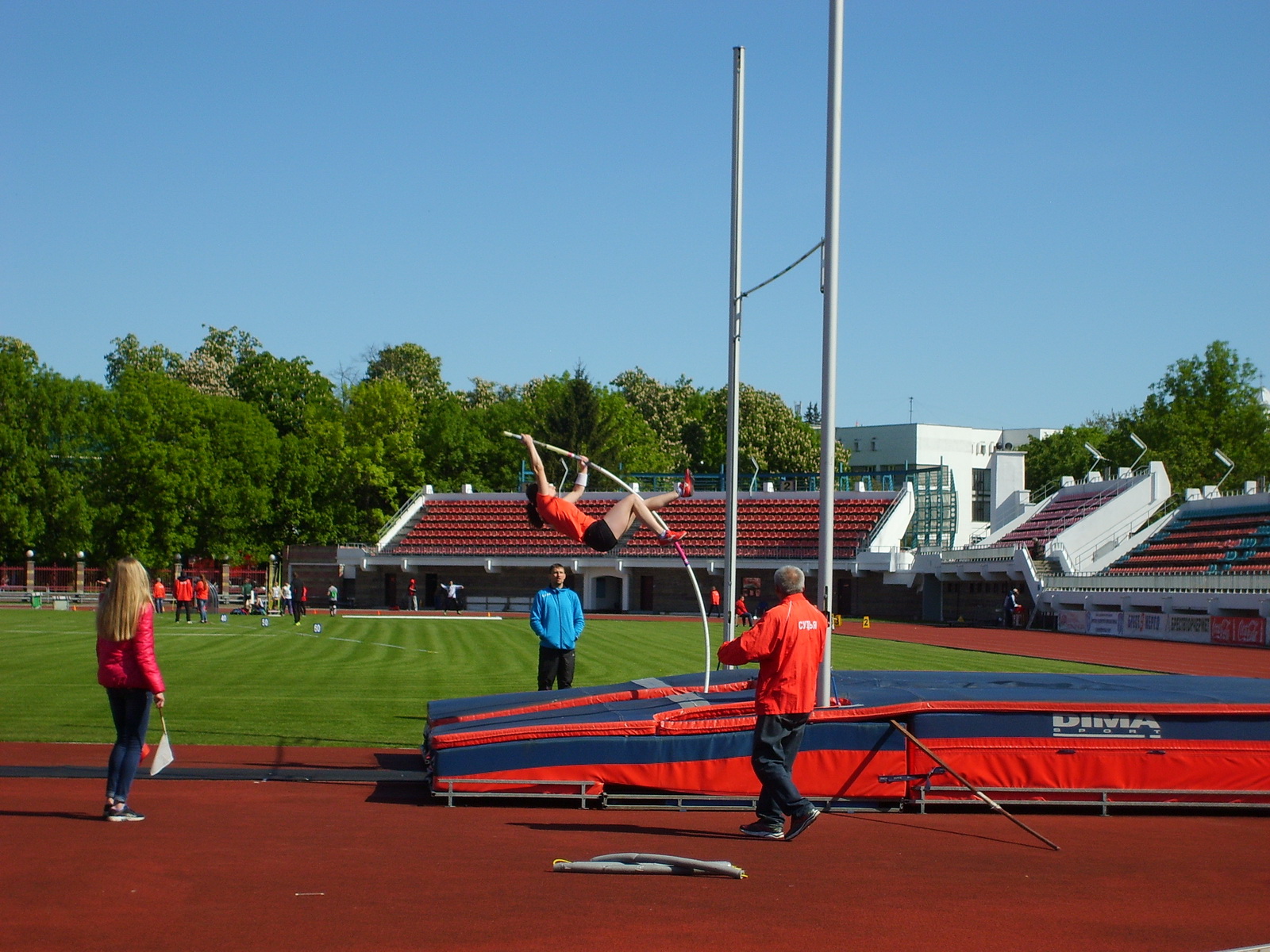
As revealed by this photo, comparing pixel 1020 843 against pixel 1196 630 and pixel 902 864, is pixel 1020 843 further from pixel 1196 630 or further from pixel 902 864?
pixel 1196 630

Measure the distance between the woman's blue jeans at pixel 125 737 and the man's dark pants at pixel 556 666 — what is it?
4.97 metres

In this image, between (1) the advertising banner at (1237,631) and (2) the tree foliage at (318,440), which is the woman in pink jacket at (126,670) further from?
(2) the tree foliage at (318,440)

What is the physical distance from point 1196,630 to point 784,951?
32.3m

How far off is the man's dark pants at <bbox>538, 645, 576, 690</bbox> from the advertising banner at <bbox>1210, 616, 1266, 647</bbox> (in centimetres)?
2556

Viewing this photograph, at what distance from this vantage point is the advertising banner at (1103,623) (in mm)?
36281

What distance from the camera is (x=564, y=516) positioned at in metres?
9.28

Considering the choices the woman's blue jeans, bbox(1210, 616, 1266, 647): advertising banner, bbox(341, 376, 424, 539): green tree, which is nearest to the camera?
the woman's blue jeans

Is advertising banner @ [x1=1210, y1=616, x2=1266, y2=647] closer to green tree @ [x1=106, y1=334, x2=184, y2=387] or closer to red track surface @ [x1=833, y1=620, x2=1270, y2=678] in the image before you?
red track surface @ [x1=833, y1=620, x2=1270, y2=678]

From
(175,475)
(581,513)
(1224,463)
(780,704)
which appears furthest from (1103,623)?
(175,475)

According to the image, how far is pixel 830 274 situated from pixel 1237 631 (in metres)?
27.4

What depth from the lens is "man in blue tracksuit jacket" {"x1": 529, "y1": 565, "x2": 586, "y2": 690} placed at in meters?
11.8

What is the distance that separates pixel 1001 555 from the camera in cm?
4584


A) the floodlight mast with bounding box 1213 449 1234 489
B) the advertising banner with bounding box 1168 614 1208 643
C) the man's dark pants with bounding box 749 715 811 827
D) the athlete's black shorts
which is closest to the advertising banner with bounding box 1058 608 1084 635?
the advertising banner with bounding box 1168 614 1208 643

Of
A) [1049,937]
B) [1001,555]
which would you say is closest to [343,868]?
[1049,937]
